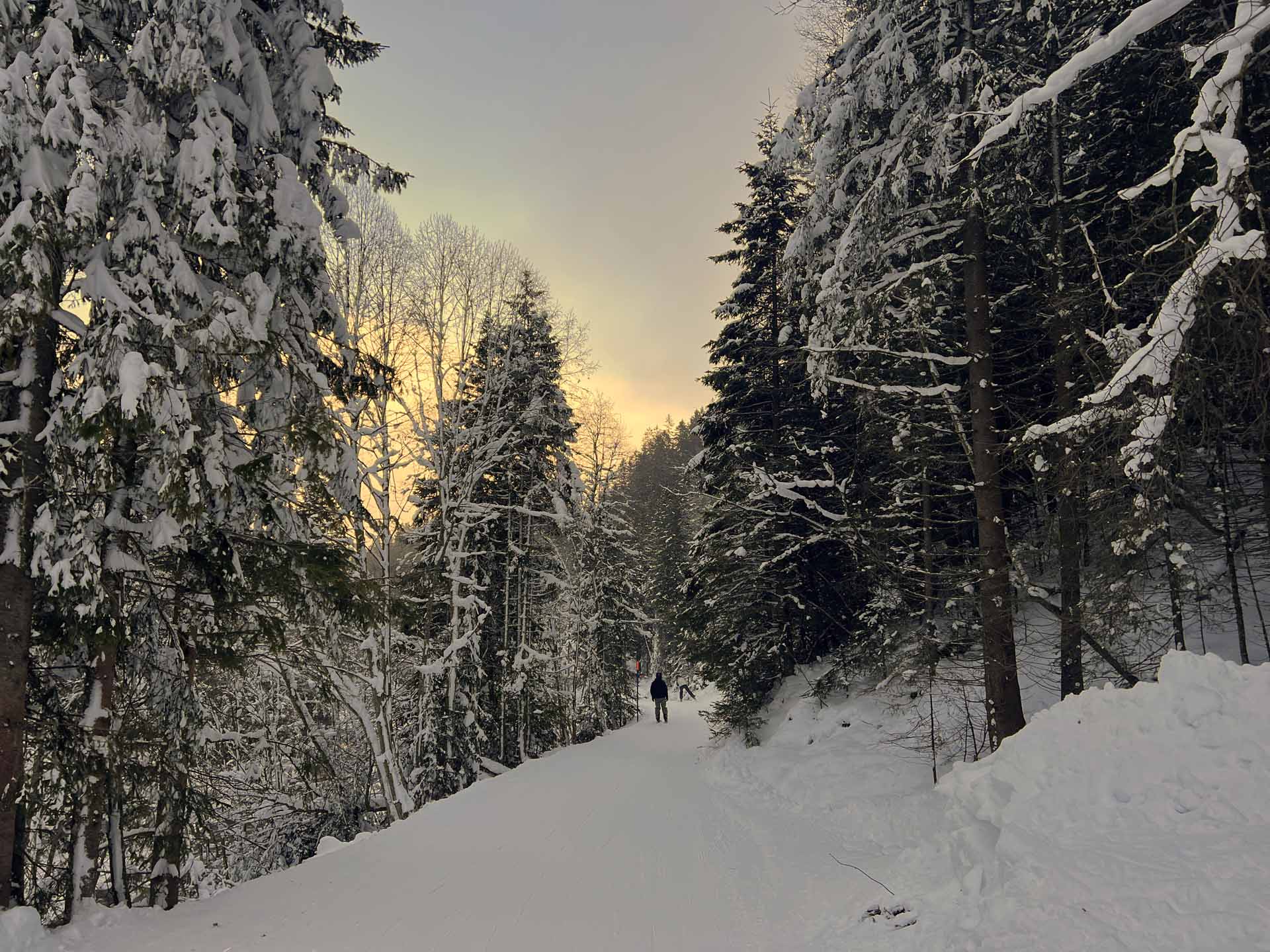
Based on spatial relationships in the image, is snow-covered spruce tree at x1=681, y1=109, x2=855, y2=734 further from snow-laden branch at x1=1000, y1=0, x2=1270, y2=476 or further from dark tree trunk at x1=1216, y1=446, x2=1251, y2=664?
snow-laden branch at x1=1000, y1=0, x2=1270, y2=476

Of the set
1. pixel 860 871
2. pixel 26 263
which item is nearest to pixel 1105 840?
pixel 860 871

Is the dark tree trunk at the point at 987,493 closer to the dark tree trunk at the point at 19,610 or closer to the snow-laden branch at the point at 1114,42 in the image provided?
the snow-laden branch at the point at 1114,42

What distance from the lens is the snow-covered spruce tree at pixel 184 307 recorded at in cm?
493

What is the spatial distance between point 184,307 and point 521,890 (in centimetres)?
641

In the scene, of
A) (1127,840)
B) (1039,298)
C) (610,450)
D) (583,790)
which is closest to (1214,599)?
(1039,298)

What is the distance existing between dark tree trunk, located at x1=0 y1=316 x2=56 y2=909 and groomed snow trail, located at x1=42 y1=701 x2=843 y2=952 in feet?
3.29

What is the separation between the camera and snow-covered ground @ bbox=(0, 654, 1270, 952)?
354 centimetres

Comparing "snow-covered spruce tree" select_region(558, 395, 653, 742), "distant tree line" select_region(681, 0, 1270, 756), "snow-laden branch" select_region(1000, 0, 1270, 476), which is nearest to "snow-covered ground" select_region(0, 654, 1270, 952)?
"distant tree line" select_region(681, 0, 1270, 756)

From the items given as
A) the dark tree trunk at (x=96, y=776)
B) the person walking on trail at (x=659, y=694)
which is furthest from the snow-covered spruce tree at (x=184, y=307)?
the person walking on trail at (x=659, y=694)

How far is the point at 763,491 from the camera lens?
565 inches

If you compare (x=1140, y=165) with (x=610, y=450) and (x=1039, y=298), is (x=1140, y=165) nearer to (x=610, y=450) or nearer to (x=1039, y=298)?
(x=1039, y=298)

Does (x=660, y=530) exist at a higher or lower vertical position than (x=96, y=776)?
higher

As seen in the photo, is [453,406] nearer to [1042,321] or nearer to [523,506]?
[523,506]

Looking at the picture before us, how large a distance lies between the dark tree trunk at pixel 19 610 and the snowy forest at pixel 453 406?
3 centimetres
